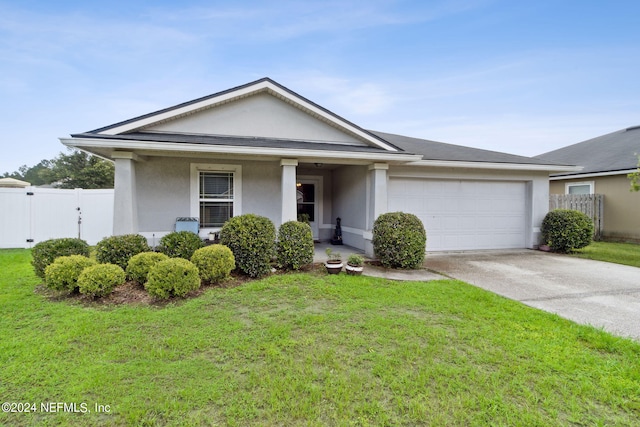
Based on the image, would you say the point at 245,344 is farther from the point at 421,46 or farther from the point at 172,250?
the point at 421,46

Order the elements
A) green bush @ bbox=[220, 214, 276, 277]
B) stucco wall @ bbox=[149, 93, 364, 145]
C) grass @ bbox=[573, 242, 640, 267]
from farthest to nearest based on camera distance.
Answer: grass @ bbox=[573, 242, 640, 267]
stucco wall @ bbox=[149, 93, 364, 145]
green bush @ bbox=[220, 214, 276, 277]

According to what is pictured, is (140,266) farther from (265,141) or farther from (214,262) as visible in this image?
(265,141)

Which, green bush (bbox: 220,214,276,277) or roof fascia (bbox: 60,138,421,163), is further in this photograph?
roof fascia (bbox: 60,138,421,163)

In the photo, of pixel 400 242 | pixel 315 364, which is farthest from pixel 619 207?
pixel 315 364

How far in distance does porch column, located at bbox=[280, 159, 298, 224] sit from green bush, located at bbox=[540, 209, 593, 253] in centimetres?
893

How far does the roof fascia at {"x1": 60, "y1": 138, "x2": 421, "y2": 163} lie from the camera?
21.3 feet

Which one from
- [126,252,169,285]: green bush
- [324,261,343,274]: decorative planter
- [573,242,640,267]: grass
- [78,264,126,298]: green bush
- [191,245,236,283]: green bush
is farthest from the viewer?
[573,242,640,267]: grass

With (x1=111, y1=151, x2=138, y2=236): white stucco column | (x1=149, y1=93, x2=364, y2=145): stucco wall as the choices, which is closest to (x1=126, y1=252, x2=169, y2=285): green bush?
(x1=111, y1=151, x2=138, y2=236): white stucco column

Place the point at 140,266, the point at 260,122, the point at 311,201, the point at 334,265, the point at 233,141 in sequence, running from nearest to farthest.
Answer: the point at 140,266 → the point at 334,265 → the point at 233,141 → the point at 260,122 → the point at 311,201

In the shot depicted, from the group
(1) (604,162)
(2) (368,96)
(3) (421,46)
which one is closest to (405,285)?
(3) (421,46)

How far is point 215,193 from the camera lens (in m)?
8.56

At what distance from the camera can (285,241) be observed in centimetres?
685

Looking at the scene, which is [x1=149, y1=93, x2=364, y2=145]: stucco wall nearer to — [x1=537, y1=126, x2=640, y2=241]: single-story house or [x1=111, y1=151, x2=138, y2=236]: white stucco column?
[x1=111, y1=151, x2=138, y2=236]: white stucco column

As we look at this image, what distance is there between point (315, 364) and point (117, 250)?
5.00 m
